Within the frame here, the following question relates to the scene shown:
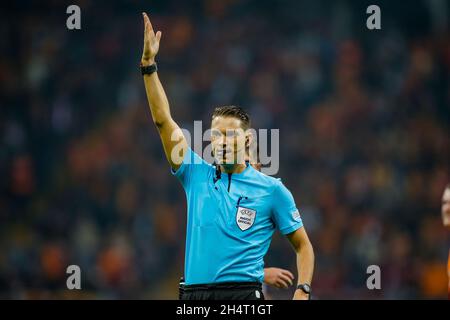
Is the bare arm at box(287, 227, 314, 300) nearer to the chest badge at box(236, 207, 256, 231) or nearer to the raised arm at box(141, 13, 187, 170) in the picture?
the chest badge at box(236, 207, 256, 231)

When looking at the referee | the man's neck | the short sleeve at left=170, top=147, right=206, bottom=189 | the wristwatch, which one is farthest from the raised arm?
the wristwatch

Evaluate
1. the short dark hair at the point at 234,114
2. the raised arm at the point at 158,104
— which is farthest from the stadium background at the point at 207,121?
the raised arm at the point at 158,104

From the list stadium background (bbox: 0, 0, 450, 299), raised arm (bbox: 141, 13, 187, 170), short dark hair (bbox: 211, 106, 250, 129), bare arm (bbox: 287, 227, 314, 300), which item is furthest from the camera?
stadium background (bbox: 0, 0, 450, 299)

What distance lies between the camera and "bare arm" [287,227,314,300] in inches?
194

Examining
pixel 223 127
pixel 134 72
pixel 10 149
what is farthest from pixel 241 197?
pixel 134 72

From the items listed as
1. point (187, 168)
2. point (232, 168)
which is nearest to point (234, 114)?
point (232, 168)

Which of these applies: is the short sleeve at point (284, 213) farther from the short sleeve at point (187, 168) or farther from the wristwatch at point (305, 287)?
the short sleeve at point (187, 168)

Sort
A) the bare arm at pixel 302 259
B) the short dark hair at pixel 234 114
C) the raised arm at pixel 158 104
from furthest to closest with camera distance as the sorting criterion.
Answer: the short dark hair at pixel 234 114, the bare arm at pixel 302 259, the raised arm at pixel 158 104

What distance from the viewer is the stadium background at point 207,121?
1173 cm

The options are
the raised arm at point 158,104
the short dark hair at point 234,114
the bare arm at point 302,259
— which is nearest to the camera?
the raised arm at point 158,104

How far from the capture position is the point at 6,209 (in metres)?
12.9

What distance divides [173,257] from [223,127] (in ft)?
23.6

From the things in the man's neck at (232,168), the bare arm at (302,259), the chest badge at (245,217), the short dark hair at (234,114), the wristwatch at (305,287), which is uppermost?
the short dark hair at (234,114)
